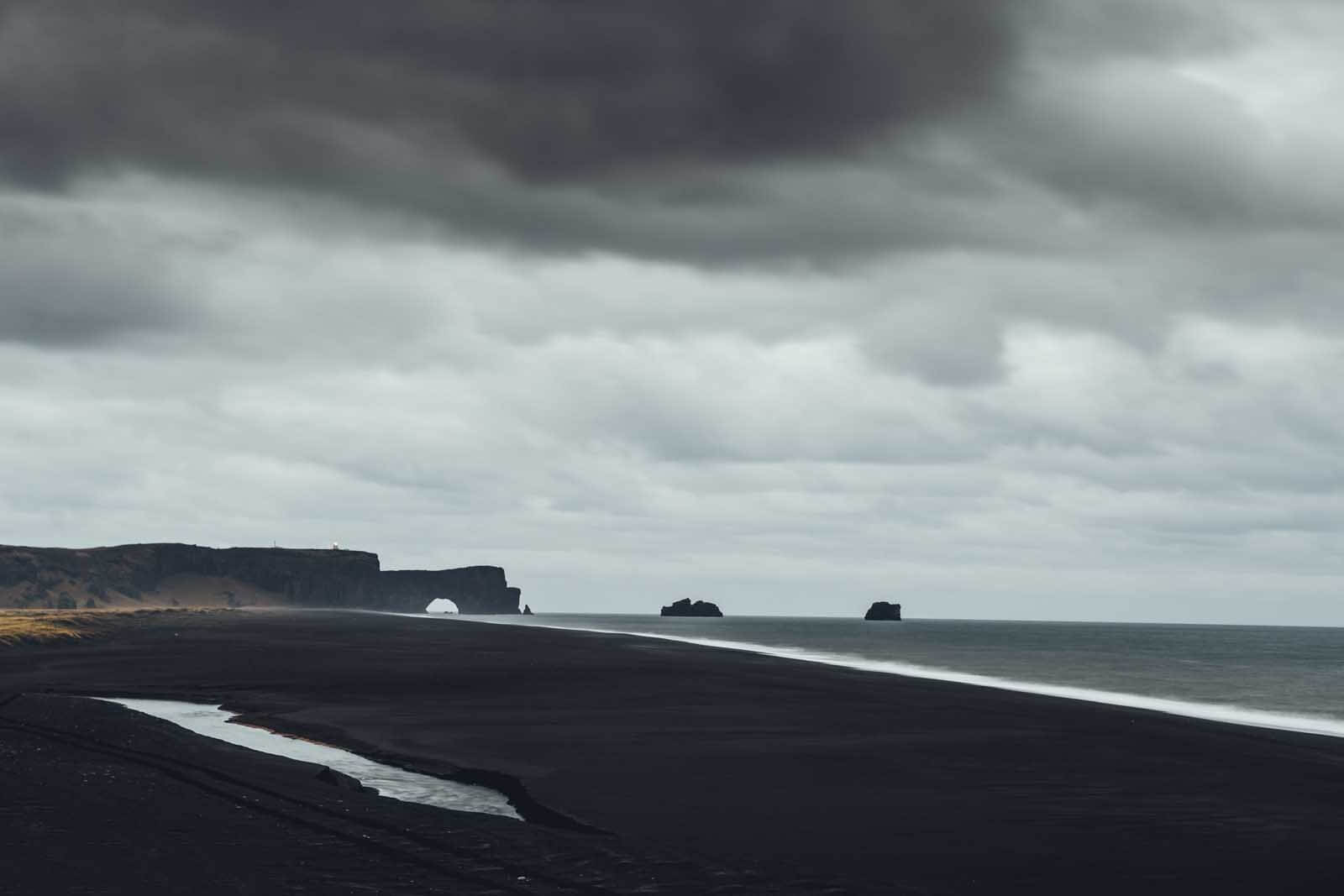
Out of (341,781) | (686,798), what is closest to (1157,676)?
(686,798)

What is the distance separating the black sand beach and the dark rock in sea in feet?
0.82

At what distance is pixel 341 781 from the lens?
711 inches

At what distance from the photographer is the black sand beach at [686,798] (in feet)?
42.0

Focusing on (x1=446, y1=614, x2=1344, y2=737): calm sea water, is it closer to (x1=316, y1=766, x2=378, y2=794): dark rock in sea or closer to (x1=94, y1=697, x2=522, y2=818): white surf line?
(x1=94, y1=697, x2=522, y2=818): white surf line

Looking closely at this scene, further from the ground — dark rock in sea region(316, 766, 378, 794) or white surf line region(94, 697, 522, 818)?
dark rock in sea region(316, 766, 378, 794)

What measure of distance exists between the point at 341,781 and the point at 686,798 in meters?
5.18

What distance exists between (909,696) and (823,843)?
2623 centimetres

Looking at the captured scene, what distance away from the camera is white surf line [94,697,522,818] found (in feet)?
57.0

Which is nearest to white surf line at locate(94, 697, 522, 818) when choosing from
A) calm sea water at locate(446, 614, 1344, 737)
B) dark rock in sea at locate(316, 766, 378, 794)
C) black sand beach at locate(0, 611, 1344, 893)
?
dark rock in sea at locate(316, 766, 378, 794)

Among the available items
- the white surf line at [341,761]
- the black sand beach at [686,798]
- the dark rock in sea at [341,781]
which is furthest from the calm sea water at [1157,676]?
the dark rock in sea at [341,781]

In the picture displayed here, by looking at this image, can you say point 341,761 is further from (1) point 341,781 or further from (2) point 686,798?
(2) point 686,798

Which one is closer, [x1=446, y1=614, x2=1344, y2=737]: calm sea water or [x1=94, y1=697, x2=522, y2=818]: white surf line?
[x1=94, y1=697, x2=522, y2=818]: white surf line

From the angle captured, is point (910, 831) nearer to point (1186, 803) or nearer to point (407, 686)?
point (1186, 803)

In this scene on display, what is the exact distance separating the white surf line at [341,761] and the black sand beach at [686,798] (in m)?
0.67
